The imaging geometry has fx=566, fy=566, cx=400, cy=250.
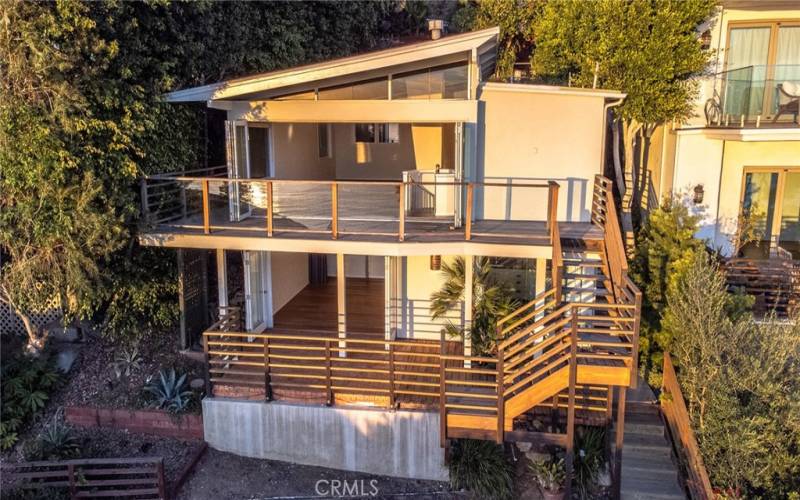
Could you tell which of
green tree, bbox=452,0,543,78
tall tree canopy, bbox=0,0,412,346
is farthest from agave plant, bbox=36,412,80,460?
green tree, bbox=452,0,543,78

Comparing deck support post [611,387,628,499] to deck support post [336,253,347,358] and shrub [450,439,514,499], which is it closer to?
shrub [450,439,514,499]

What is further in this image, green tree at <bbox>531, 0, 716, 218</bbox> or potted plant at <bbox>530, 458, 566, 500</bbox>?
green tree at <bbox>531, 0, 716, 218</bbox>

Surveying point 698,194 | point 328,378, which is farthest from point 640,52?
point 328,378

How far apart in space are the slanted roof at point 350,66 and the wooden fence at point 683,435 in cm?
696

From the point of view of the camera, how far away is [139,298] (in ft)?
38.4

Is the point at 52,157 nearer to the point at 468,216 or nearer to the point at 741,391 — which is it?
the point at 468,216

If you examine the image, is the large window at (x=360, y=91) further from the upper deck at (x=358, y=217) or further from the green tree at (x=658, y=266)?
the green tree at (x=658, y=266)

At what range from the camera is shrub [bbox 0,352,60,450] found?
10.5 m

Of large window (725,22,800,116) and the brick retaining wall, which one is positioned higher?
large window (725,22,800,116)

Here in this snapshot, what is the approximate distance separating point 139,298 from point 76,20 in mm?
5430

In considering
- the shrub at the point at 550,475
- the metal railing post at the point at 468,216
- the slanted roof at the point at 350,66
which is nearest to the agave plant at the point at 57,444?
the slanted roof at the point at 350,66

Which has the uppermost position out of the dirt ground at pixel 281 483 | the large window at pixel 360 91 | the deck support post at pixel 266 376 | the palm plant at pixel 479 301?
the large window at pixel 360 91

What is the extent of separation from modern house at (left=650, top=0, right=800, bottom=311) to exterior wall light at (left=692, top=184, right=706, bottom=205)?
2 cm

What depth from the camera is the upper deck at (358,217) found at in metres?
10.0
